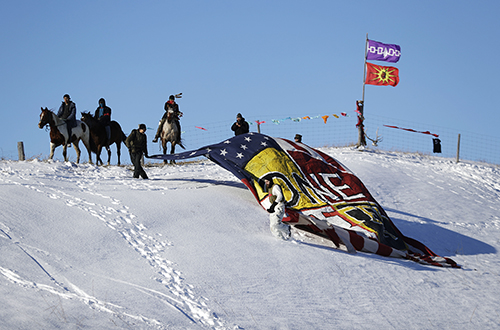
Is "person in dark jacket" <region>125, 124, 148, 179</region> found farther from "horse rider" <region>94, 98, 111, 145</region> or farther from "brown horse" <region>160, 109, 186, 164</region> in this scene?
"horse rider" <region>94, 98, 111, 145</region>

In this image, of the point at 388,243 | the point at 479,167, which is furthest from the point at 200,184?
the point at 479,167

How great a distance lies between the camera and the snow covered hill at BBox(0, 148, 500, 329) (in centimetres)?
574

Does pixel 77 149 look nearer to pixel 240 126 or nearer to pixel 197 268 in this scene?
pixel 240 126

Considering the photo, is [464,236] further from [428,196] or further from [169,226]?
[169,226]

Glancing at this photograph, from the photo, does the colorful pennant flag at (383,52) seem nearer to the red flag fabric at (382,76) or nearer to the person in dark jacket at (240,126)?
the red flag fabric at (382,76)

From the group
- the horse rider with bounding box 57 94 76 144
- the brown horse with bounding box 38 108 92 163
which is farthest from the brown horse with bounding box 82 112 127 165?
the horse rider with bounding box 57 94 76 144

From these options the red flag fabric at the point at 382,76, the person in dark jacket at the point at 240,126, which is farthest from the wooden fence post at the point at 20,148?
the red flag fabric at the point at 382,76

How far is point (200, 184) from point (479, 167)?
12.7 meters

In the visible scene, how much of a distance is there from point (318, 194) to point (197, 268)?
3.81 meters

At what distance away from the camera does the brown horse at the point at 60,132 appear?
1460 cm

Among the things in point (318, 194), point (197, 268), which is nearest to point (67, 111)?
point (318, 194)

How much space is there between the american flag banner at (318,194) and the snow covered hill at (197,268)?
361mm

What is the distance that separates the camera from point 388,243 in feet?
30.4

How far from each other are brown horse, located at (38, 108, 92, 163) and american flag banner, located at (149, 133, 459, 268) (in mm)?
5606
